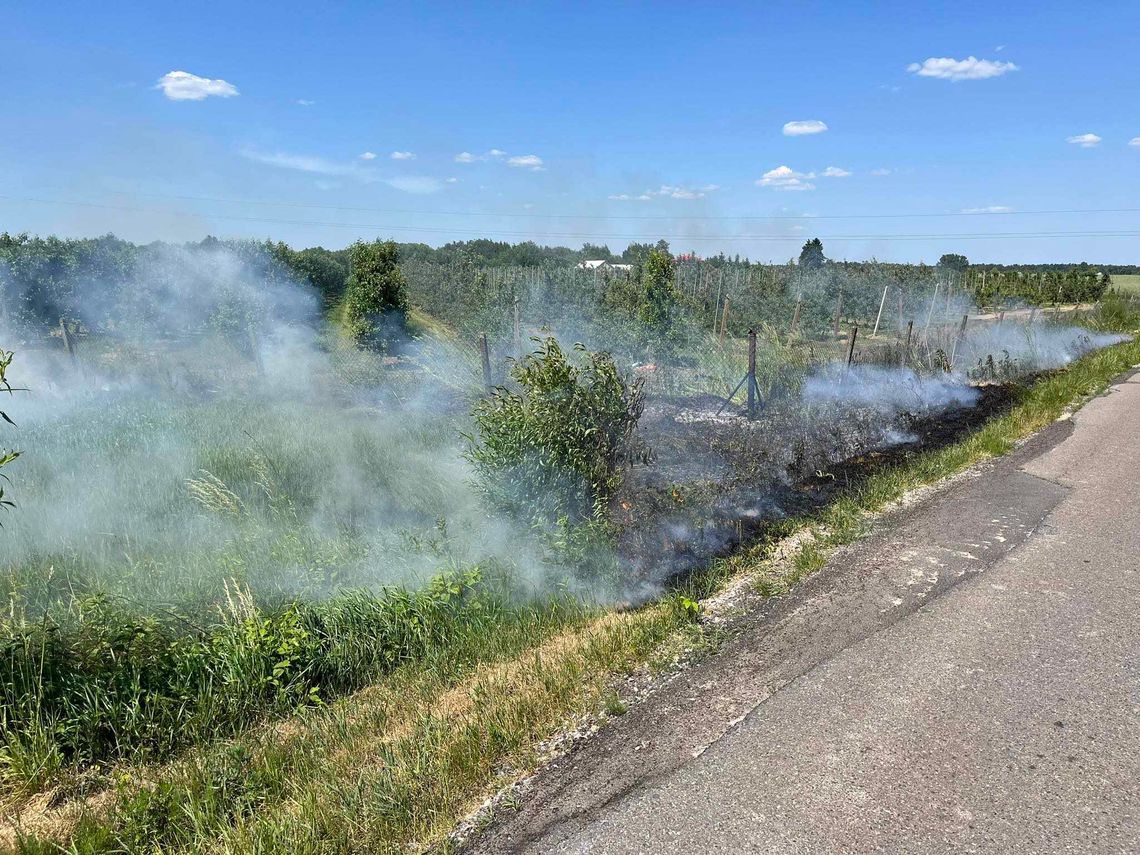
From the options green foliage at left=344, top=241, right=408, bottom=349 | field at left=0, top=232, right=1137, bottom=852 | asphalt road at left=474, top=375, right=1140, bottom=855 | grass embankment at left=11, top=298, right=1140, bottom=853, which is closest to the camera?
asphalt road at left=474, top=375, right=1140, bottom=855

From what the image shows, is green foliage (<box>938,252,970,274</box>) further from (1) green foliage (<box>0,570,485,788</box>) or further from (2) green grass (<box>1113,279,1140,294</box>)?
(1) green foliage (<box>0,570,485,788</box>)

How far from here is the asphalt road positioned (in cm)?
260

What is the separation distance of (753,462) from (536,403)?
3.29 m

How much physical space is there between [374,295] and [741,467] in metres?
10.1

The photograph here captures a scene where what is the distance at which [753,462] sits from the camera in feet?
25.8

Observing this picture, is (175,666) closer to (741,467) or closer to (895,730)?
(895,730)

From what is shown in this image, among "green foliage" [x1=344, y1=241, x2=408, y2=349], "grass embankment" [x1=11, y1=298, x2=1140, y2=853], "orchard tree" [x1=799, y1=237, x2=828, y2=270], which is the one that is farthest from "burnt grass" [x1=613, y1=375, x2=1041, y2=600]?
"orchard tree" [x1=799, y1=237, x2=828, y2=270]

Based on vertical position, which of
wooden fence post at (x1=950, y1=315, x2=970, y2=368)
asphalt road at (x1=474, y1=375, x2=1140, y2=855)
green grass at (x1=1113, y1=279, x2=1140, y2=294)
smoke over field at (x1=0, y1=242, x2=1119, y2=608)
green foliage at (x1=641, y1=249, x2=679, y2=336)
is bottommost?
asphalt road at (x1=474, y1=375, x2=1140, y2=855)

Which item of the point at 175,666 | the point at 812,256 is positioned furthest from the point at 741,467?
the point at 812,256

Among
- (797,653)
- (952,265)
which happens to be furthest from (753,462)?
(952,265)

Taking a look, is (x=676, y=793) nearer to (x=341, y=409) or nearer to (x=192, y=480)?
(x=192, y=480)

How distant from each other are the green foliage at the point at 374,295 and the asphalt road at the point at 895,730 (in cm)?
1221

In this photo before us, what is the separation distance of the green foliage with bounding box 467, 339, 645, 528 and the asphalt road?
195cm

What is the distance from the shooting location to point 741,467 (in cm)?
771
